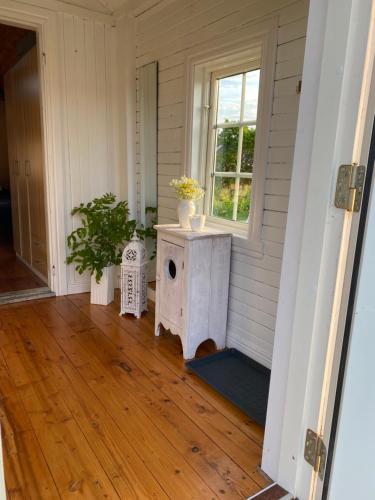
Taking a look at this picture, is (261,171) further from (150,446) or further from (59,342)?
(59,342)

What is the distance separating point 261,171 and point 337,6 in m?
1.11

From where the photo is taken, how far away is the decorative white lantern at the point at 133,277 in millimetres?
2844

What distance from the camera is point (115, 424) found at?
5.57ft

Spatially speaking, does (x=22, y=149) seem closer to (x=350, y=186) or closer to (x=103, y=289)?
(x=103, y=289)

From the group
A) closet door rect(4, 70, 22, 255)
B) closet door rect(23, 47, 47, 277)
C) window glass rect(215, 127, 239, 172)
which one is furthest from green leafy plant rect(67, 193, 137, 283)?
closet door rect(4, 70, 22, 255)

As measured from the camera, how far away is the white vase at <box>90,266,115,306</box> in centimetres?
313

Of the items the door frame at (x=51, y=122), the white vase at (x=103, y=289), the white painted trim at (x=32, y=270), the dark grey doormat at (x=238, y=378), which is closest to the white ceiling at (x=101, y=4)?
the door frame at (x=51, y=122)

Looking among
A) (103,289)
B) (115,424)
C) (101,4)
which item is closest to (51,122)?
(101,4)

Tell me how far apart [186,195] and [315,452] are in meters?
1.57

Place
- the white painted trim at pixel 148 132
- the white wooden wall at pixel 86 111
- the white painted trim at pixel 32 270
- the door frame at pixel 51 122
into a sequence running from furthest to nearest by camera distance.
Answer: the white painted trim at pixel 32 270 → the white wooden wall at pixel 86 111 → the white painted trim at pixel 148 132 → the door frame at pixel 51 122

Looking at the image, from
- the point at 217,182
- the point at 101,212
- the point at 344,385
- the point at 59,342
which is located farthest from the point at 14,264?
the point at 344,385

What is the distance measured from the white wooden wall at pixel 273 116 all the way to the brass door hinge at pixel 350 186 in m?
0.94

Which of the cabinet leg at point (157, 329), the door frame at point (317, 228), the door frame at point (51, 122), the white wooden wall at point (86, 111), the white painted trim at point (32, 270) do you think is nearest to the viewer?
the door frame at point (317, 228)

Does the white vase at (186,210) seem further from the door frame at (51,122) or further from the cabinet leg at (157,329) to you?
the door frame at (51,122)
